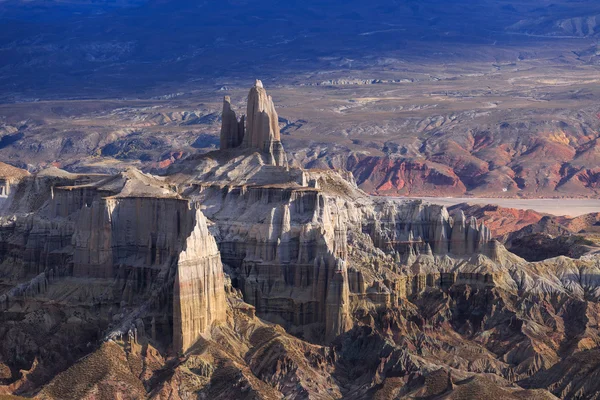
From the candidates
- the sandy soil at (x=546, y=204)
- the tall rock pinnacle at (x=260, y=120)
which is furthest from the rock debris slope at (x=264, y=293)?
the sandy soil at (x=546, y=204)

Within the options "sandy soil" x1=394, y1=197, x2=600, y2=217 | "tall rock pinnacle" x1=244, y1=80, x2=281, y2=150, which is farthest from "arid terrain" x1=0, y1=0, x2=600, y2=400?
"sandy soil" x1=394, y1=197, x2=600, y2=217

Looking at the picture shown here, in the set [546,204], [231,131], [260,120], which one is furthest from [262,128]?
[546,204]

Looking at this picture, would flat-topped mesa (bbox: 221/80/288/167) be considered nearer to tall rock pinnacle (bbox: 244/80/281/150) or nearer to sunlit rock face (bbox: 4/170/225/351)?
tall rock pinnacle (bbox: 244/80/281/150)

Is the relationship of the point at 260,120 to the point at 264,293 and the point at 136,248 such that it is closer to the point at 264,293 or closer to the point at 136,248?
the point at 136,248

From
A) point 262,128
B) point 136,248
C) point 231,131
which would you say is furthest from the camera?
point 231,131

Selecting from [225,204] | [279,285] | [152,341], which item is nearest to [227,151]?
[225,204]

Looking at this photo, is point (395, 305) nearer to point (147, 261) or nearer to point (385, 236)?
point (385, 236)
